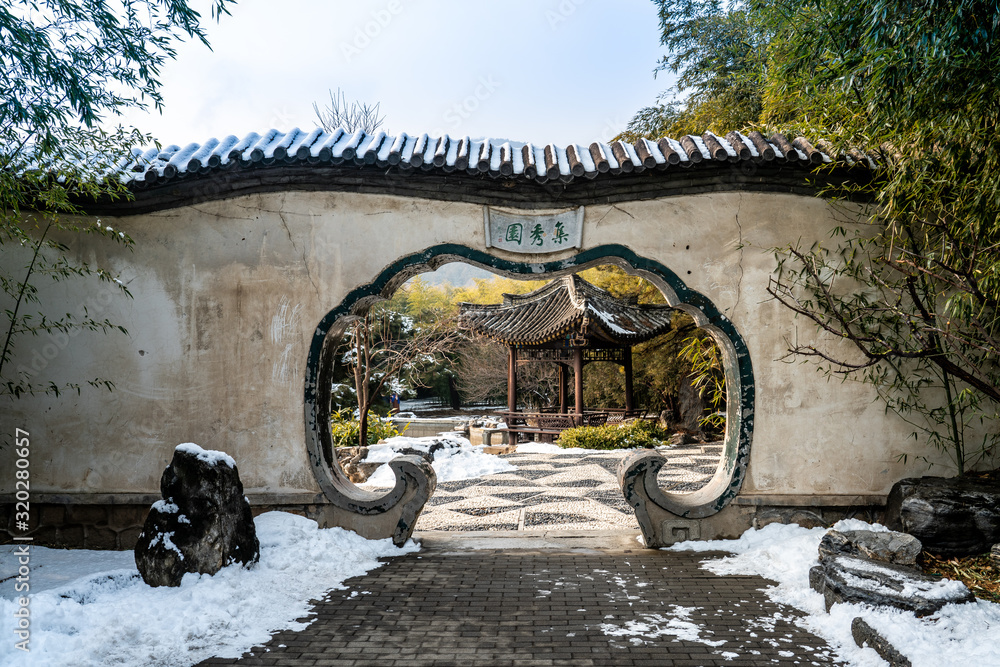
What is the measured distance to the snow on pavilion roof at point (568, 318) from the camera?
15086 mm

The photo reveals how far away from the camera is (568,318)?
15.1 m

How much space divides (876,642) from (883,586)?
460 millimetres

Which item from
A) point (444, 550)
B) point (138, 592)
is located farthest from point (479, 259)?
point (138, 592)

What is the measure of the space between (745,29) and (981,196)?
26.8ft

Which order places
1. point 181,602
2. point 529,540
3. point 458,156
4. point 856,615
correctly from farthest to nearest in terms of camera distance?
point 529,540
point 458,156
point 181,602
point 856,615

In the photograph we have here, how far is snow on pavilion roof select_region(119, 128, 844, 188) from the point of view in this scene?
5.06m

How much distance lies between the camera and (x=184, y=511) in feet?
13.6

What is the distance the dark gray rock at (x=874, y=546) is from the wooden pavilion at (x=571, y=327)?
10717 millimetres

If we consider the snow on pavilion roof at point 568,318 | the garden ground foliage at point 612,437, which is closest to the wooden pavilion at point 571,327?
the snow on pavilion roof at point 568,318

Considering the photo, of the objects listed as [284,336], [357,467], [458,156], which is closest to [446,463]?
[357,467]

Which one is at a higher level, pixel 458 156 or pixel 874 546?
pixel 458 156

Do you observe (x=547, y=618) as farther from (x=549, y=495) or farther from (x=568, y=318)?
(x=568, y=318)


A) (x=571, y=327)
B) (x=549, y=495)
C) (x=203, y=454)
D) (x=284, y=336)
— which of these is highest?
(x=571, y=327)

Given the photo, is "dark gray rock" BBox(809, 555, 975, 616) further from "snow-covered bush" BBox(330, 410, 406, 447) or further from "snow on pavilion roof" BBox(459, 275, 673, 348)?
"snow on pavilion roof" BBox(459, 275, 673, 348)
